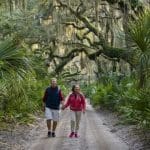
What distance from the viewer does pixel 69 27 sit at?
32031 mm

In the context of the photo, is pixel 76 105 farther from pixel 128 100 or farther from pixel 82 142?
pixel 128 100

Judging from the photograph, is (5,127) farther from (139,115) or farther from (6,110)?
(139,115)

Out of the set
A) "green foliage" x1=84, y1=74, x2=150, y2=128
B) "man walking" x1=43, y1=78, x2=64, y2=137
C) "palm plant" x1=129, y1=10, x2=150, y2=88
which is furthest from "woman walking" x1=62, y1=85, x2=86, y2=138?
"palm plant" x1=129, y1=10, x2=150, y2=88

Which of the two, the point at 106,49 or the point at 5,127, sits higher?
the point at 106,49

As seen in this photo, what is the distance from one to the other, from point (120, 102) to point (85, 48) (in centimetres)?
1009

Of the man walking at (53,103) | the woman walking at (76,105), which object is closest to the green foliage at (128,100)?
the woman walking at (76,105)

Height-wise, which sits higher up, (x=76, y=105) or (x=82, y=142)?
(x=76, y=105)

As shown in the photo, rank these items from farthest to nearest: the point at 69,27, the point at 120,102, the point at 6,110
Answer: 1. the point at 69,27
2. the point at 120,102
3. the point at 6,110

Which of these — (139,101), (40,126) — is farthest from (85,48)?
(139,101)

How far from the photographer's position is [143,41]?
1493 cm

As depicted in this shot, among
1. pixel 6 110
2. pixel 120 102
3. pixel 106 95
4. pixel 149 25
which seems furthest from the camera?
pixel 106 95

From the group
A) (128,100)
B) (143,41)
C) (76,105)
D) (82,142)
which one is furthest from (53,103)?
(143,41)

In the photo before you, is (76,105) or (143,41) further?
(143,41)

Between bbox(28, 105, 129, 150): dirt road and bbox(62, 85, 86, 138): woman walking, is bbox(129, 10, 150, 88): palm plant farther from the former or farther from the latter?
bbox(62, 85, 86, 138): woman walking
